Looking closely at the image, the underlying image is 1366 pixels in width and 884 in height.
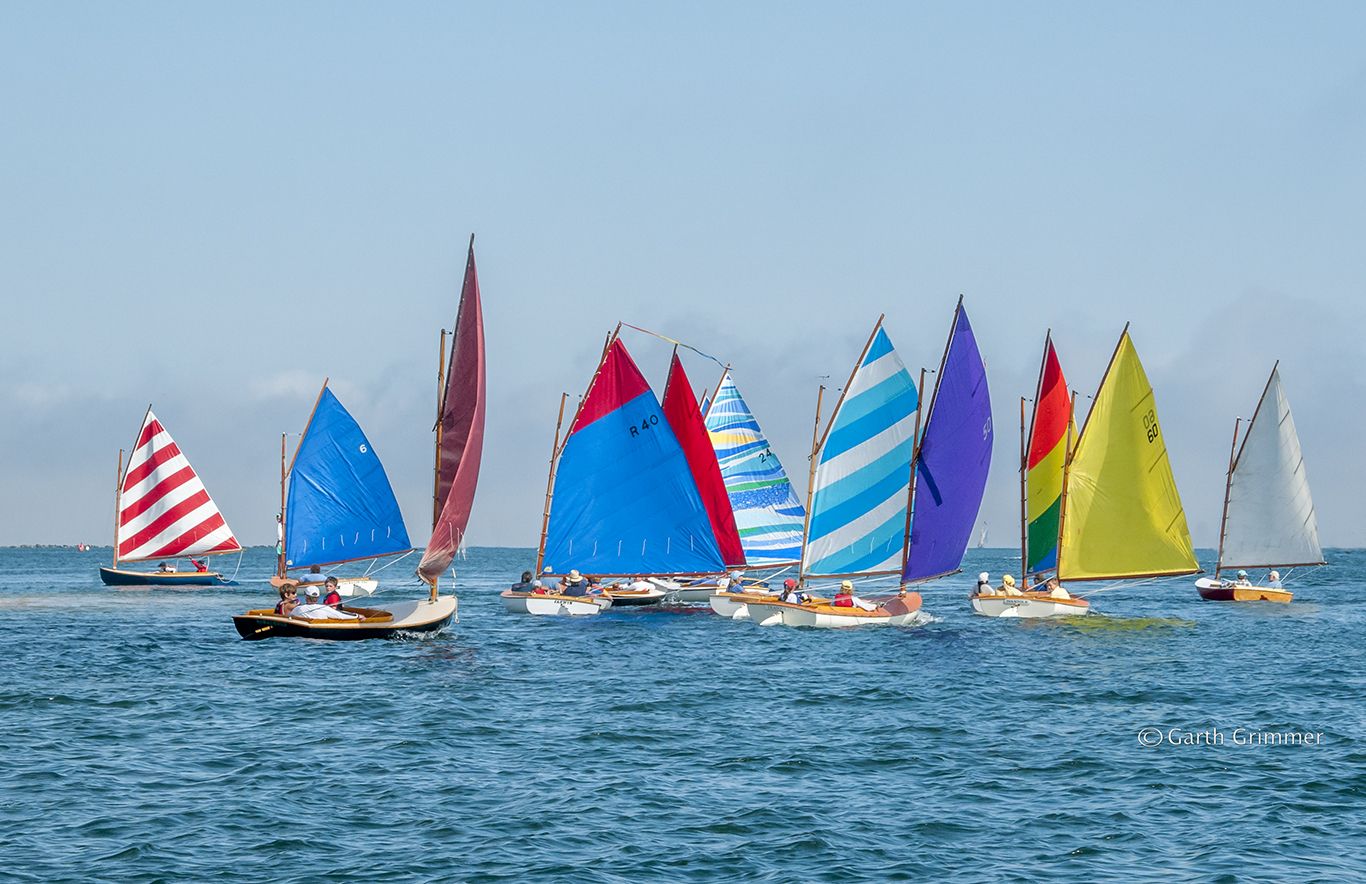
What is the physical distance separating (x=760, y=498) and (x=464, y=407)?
92.9 ft

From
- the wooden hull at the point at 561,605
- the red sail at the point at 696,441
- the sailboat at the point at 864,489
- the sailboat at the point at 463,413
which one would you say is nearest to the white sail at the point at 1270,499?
the sailboat at the point at 864,489

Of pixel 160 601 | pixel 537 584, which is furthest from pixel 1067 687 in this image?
pixel 160 601

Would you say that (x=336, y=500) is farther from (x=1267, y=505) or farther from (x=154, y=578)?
(x=1267, y=505)

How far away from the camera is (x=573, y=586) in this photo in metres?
63.9

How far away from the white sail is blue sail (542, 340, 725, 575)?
34464 millimetres

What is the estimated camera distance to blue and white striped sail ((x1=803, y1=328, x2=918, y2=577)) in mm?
56031

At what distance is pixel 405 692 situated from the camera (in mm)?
34812

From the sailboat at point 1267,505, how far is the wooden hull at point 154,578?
69772mm

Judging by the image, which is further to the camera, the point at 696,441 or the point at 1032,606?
the point at 696,441

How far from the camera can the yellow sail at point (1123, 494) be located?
56844 mm

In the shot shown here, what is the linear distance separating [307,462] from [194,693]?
119ft

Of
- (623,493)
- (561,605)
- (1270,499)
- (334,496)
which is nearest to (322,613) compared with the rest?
(561,605)

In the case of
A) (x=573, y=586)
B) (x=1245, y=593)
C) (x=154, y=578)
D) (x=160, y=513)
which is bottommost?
(x=1245, y=593)

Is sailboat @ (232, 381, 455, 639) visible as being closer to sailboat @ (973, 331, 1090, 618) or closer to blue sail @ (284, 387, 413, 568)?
blue sail @ (284, 387, 413, 568)
